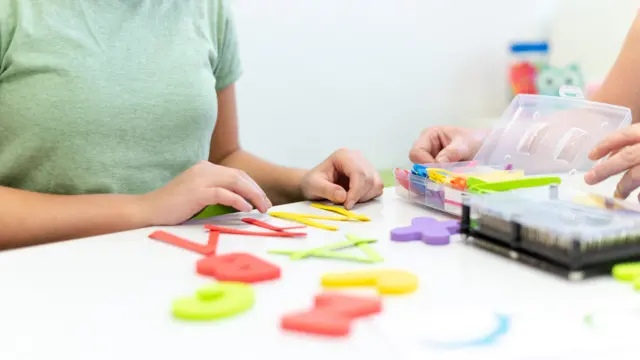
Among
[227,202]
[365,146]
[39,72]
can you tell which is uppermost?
[39,72]

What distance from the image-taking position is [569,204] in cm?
58

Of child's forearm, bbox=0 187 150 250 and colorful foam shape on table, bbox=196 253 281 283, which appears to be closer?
colorful foam shape on table, bbox=196 253 281 283

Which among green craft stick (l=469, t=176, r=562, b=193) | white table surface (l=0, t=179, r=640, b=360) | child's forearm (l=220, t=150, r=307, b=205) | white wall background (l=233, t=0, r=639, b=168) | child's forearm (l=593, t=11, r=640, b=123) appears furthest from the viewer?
white wall background (l=233, t=0, r=639, b=168)

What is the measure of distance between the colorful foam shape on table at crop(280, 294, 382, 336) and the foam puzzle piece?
0.17 metres

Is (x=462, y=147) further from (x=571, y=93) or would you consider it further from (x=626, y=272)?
(x=626, y=272)

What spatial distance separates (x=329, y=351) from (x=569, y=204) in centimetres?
29

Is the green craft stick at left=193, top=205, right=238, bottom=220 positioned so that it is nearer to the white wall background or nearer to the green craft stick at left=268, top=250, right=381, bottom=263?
the green craft stick at left=268, top=250, right=381, bottom=263

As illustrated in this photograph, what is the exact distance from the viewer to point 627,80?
1009 millimetres

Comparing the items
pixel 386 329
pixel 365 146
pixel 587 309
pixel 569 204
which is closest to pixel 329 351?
pixel 386 329

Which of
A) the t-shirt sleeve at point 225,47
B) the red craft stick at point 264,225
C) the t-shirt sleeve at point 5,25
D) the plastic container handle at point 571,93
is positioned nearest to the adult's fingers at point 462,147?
the plastic container handle at point 571,93

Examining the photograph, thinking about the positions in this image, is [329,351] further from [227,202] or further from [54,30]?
[54,30]

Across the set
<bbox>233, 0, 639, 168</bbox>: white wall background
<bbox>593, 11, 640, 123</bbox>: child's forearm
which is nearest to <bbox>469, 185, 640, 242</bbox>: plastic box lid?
<bbox>593, 11, 640, 123</bbox>: child's forearm

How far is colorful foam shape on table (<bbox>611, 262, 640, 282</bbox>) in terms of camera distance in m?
0.48

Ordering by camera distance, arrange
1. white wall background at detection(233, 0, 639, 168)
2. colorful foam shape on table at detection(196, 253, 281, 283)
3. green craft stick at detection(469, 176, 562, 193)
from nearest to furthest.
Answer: colorful foam shape on table at detection(196, 253, 281, 283) → green craft stick at detection(469, 176, 562, 193) → white wall background at detection(233, 0, 639, 168)
